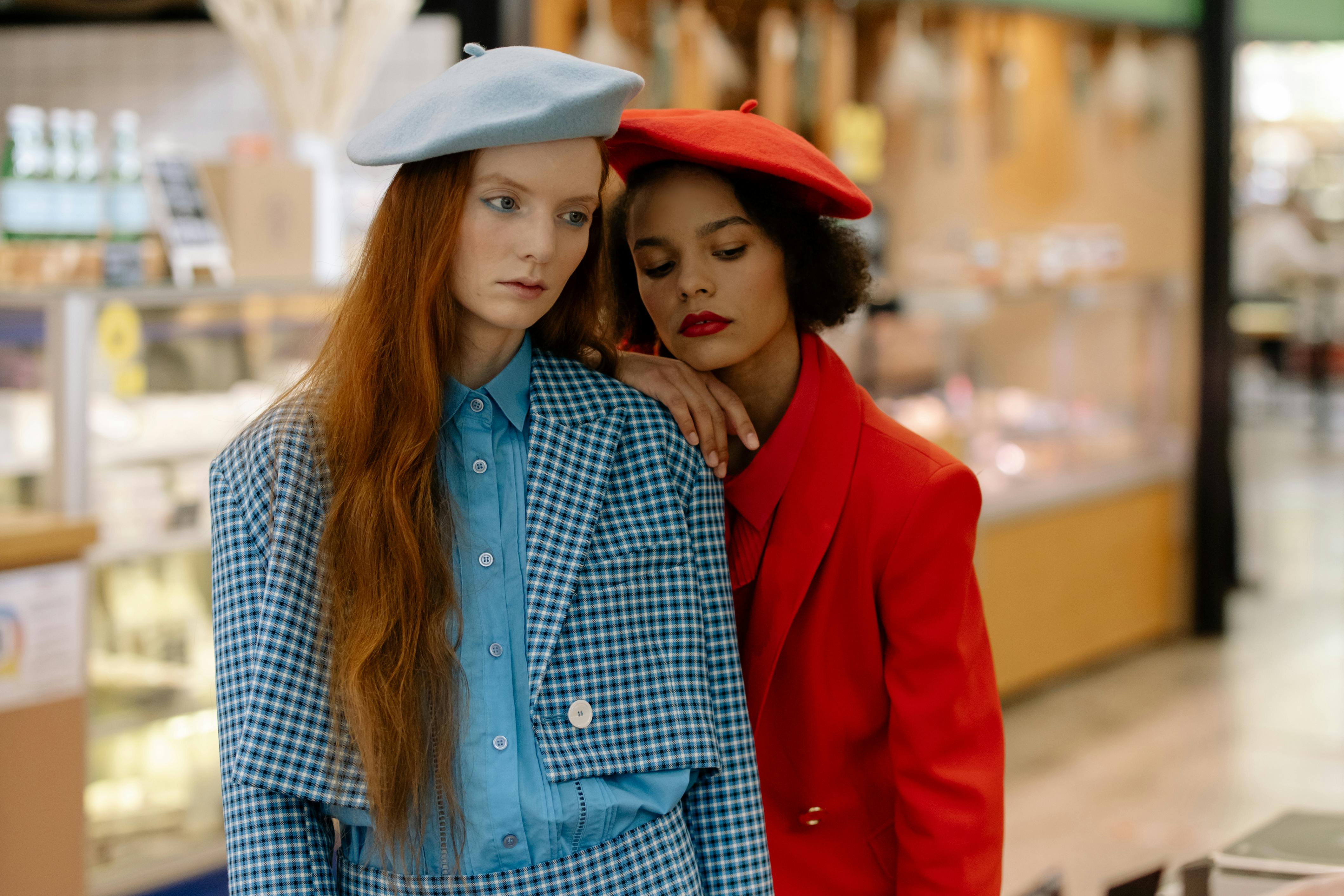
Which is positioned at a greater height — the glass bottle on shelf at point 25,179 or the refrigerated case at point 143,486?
the glass bottle on shelf at point 25,179

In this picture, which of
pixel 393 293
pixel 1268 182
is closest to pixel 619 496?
pixel 393 293

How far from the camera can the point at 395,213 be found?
1286 mm

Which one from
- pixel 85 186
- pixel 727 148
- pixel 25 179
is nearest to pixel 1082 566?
pixel 85 186

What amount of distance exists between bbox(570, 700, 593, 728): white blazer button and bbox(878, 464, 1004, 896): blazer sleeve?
395 mm

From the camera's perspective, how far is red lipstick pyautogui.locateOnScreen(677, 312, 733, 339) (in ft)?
4.99

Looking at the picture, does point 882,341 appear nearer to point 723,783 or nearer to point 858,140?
point 858,140

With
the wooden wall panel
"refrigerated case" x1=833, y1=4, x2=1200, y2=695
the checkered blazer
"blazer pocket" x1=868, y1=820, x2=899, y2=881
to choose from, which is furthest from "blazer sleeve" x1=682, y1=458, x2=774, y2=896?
"refrigerated case" x1=833, y1=4, x2=1200, y2=695

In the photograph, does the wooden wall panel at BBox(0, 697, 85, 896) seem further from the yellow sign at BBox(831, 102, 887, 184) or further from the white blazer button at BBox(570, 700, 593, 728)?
the yellow sign at BBox(831, 102, 887, 184)

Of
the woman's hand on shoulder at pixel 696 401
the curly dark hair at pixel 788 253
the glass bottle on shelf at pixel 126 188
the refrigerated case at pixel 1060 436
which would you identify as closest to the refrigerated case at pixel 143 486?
the glass bottle on shelf at pixel 126 188

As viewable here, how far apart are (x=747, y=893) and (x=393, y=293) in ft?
2.31

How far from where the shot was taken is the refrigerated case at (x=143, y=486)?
2967 mm

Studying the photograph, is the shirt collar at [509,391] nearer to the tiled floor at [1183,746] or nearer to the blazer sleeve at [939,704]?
the blazer sleeve at [939,704]

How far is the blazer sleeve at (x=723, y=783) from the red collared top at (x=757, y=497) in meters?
0.13

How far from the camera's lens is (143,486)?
3209 mm
